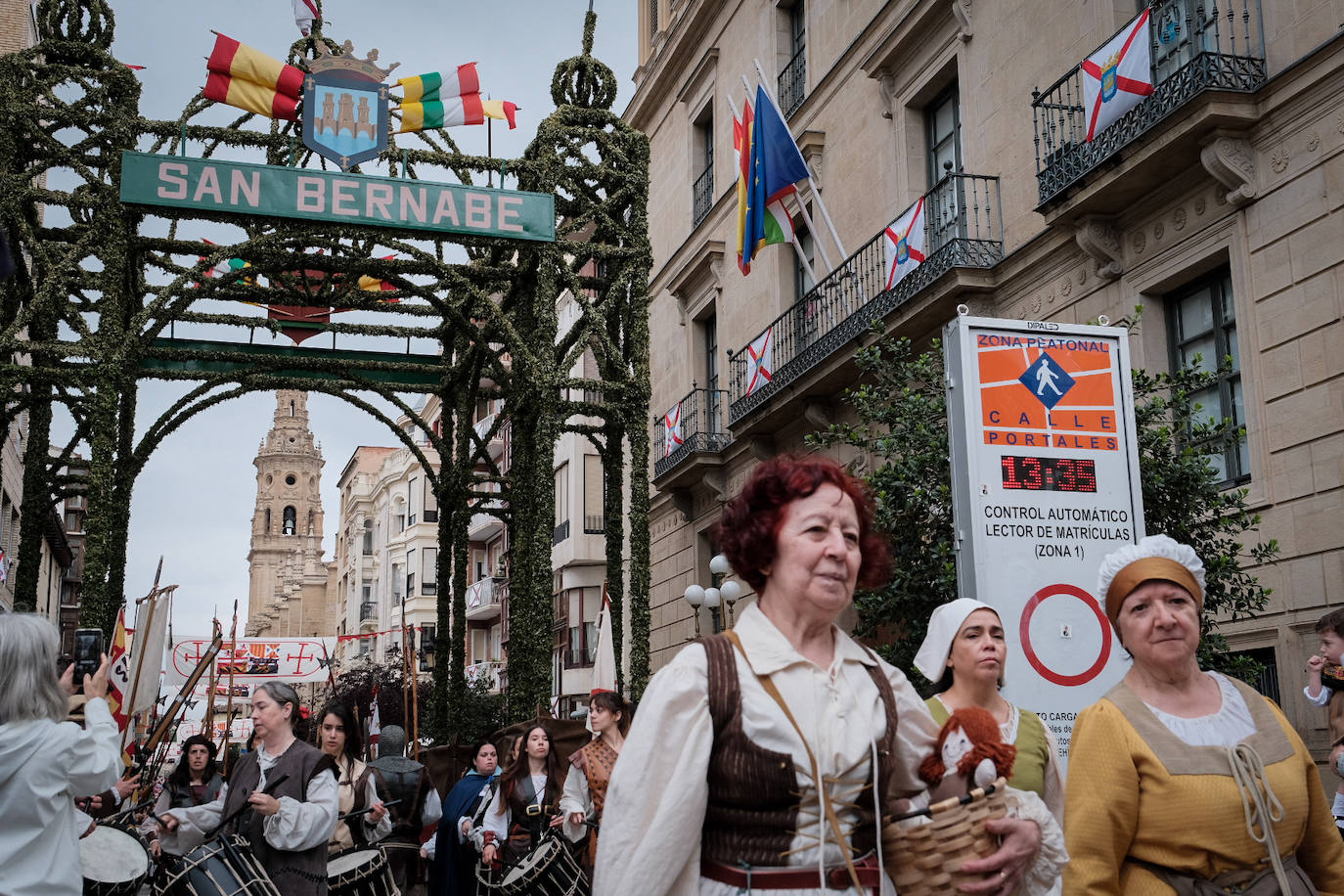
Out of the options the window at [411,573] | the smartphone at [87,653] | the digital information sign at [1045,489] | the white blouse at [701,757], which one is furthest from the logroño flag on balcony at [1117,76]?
the window at [411,573]

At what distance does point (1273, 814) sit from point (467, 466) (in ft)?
52.5

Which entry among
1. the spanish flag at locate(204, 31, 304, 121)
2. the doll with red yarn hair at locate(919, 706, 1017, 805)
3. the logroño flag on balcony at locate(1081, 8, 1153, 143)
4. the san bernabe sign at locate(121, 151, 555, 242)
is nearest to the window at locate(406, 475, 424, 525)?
the spanish flag at locate(204, 31, 304, 121)

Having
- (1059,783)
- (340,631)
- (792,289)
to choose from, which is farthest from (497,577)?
(1059,783)

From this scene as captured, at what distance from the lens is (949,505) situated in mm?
10383

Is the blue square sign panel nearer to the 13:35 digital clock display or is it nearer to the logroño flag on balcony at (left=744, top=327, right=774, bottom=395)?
the 13:35 digital clock display

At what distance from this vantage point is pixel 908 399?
11031mm

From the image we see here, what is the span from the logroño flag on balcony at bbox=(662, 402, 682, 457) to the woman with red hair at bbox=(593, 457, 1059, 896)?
69.3 feet

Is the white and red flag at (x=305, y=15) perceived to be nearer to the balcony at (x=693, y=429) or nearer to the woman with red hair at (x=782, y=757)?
Answer: the balcony at (x=693, y=429)

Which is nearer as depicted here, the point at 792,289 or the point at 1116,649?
the point at 1116,649

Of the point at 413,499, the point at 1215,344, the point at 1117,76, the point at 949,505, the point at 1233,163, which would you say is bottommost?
the point at 949,505

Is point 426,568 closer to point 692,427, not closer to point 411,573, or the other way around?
point 411,573

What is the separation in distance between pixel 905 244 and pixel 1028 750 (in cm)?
1231

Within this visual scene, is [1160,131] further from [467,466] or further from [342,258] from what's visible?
[467,466]

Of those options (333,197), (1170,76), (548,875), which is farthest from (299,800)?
(1170,76)
